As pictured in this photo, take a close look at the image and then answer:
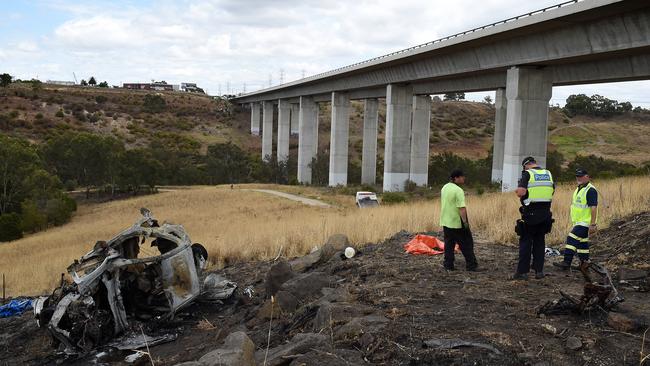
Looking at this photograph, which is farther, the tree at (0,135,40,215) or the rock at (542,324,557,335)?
the tree at (0,135,40,215)

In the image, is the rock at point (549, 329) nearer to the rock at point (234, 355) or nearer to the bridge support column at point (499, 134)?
the rock at point (234, 355)

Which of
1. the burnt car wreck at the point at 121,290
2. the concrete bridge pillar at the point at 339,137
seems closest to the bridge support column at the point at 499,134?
the concrete bridge pillar at the point at 339,137

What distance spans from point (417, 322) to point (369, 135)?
138 feet

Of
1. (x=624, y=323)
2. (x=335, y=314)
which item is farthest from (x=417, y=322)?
(x=624, y=323)

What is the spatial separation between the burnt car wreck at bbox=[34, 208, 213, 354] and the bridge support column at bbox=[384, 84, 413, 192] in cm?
3045

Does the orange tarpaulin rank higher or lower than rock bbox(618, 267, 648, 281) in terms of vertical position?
lower

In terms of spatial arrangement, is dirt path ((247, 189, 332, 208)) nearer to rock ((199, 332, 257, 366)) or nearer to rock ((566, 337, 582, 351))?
rock ((199, 332, 257, 366))

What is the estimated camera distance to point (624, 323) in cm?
607

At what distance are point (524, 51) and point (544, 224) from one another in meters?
17.7

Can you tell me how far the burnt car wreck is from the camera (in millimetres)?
8430

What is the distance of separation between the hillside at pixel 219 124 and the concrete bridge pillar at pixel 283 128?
1345 centimetres

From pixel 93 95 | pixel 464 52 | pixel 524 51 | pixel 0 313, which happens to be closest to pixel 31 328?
pixel 0 313

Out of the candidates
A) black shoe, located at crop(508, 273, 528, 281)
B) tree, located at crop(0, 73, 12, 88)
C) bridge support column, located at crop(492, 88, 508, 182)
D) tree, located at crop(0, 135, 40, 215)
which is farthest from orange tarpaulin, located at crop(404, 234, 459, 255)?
tree, located at crop(0, 73, 12, 88)

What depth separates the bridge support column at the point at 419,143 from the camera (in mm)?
40750
